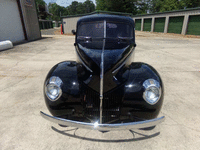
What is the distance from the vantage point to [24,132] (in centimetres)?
202

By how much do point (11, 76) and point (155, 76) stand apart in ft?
14.6

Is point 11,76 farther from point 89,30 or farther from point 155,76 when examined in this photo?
point 155,76

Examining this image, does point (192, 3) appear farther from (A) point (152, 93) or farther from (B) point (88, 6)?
(B) point (88, 6)

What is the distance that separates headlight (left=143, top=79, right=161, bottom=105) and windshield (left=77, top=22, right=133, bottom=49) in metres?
0.99

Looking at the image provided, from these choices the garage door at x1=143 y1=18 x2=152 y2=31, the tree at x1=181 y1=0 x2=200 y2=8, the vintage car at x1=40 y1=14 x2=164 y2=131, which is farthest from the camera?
the tree at x1=181 y1=0 x2=200 y2=8

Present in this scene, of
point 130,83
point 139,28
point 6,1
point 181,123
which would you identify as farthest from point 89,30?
point 139,28

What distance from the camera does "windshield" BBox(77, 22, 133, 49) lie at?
250 cm

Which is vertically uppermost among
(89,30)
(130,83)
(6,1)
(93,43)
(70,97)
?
(6,1)

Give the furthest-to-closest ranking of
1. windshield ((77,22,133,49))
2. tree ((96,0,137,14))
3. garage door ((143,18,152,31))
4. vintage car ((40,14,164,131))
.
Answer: tree ((96,0,137,14)), garage door ((143,18,152,31)), windshield ((77,22,133,49)), vintage car ((40,14,164,131))

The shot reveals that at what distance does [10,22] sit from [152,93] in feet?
44.1

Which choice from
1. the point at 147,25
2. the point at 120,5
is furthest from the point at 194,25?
the point at 120,5

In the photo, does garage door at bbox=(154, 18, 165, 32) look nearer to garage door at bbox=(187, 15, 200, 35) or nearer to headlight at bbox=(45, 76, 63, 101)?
garage door at bbox=(187, 15, 200, 35)

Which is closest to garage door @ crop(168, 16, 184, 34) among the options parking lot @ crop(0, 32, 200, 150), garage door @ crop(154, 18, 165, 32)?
garage door @ crop(154, 18, 165, 32)

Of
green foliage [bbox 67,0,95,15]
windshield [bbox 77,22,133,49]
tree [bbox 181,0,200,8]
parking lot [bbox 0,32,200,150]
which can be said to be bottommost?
parking lot [bbox 0,32,200,150]
